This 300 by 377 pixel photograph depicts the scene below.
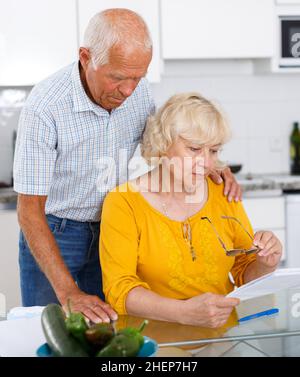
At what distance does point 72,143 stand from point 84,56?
0.93 feet

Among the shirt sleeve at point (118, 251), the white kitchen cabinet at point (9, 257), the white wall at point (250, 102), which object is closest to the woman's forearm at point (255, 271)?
the shirt sleeve at point (118, 251)

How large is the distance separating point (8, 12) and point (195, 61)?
108cm

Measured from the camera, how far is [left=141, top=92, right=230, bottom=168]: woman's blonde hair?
1749 mm

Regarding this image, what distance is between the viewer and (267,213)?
321cm

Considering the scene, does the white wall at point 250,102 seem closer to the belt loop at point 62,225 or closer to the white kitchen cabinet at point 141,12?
the white kitchen cabinet at point 141,12

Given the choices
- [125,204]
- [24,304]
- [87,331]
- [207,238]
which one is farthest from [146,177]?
[87,331]

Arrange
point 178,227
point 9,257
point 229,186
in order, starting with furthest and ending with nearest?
point 9,257, point 229,186, point 178,227

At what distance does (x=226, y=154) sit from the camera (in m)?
3.72

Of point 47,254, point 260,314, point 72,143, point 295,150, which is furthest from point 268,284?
point 295,150

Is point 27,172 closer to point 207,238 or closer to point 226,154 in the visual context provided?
point 207,238

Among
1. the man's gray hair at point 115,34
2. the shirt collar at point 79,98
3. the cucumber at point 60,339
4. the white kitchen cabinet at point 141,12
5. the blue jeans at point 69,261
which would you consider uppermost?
the white kitchen cabinet at point 141,12

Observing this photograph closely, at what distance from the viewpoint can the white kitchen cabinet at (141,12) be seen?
3.15 m

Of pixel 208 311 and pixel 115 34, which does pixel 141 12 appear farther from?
pixel 208 311

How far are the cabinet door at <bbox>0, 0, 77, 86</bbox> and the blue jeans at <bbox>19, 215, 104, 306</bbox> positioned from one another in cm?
126
